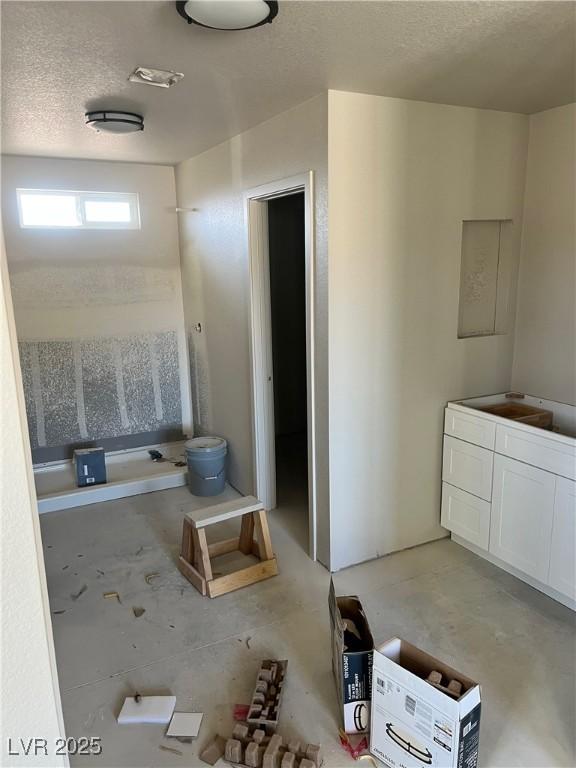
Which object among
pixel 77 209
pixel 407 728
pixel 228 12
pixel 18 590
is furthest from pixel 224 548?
pixel 77 209

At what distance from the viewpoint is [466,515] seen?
3.17 m

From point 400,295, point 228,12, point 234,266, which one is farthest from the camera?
point 234,266

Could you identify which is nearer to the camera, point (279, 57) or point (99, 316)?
point (279, 57)

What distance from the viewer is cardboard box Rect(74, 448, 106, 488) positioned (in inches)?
163

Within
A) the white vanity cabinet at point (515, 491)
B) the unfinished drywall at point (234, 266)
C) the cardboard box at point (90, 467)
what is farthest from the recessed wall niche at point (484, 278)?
the cardboard box at point (90, 467)

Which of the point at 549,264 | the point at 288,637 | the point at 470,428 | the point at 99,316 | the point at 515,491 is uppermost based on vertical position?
the point at 549,264

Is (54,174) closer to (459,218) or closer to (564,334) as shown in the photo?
(459,218)

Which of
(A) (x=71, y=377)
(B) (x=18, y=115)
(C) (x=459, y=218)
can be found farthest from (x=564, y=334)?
(A) (x=71, y=377)

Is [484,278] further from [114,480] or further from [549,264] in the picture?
[114,480]

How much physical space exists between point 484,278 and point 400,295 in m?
0.75

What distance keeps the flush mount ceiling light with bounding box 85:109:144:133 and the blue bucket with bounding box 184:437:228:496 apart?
7.20 feet

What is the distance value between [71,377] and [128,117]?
7.55 feet

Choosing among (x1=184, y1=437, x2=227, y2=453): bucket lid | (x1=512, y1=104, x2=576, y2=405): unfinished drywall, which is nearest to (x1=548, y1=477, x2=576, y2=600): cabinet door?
(x1=512, y1=104, x2=576, y2=405): unfinished drywall

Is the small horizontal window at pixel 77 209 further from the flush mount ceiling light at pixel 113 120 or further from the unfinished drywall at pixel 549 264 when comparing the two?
the unfinished drywall at pixel 549 264
